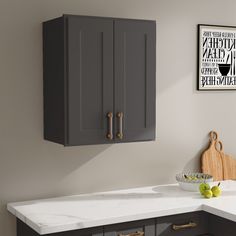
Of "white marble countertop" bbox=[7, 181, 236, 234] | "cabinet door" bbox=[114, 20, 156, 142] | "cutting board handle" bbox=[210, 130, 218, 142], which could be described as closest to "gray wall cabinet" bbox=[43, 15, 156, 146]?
"cabinet door" bbox=[114, 20, 156, 142]

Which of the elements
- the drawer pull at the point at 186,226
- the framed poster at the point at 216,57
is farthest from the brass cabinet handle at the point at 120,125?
the framed poster at the point at 216,57

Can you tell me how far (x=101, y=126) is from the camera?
312 cm

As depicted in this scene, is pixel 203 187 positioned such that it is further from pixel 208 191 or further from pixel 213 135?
pixel 213 135

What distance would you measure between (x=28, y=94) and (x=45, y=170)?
20.0 inches

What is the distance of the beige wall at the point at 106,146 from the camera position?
321 centimetres

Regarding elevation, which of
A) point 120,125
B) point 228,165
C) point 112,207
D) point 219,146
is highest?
point 120,125

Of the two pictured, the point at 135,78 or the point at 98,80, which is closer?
the point at 98,80

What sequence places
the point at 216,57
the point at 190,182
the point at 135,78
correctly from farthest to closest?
1. the point at 216,57
2. the point at 190,182
3. the point at 135,78

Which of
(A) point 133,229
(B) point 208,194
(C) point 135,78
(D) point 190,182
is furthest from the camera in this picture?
(D) point 190,182

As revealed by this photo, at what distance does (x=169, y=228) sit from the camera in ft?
10.2

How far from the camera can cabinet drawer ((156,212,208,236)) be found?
121 inches

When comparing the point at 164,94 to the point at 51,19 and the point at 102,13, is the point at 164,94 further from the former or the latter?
the point at 51,19

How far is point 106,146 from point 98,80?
622mm

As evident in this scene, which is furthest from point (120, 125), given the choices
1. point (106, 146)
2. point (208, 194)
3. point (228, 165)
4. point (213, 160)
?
point (228, 165)
